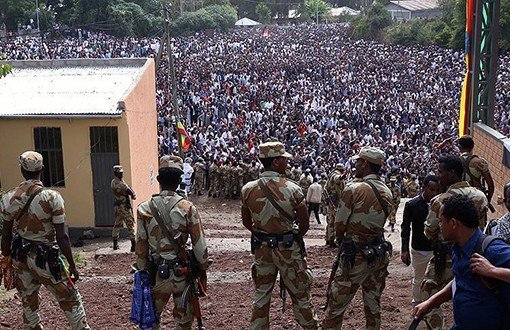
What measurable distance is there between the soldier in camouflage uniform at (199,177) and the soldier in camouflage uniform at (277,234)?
44.5ft

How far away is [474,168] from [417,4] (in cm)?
6870

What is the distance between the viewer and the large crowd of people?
868 inches

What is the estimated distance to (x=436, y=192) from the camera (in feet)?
18.5

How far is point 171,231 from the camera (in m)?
5.06

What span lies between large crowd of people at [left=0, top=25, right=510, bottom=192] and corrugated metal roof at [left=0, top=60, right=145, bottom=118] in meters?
4.69

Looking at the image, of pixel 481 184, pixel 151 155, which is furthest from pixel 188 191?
pixel 481 184

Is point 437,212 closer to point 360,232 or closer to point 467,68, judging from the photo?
point 360,232

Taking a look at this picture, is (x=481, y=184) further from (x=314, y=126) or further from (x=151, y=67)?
(x=314, y=126)

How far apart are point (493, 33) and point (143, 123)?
6.99m

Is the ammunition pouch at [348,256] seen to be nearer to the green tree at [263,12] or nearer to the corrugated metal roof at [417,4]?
the corrugated metal roof at [417,4]

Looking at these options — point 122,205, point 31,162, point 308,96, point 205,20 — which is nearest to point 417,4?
point 205,20

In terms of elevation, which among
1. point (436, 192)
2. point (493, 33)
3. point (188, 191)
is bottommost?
point (188, 191)

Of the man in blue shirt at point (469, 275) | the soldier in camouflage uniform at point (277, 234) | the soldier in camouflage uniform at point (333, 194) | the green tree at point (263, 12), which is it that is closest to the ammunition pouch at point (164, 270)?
the soldier in camouflage uniform at point (277, 234)

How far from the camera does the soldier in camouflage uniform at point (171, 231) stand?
506 cm
